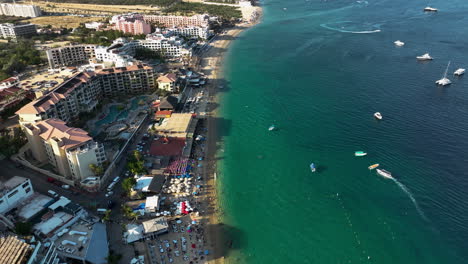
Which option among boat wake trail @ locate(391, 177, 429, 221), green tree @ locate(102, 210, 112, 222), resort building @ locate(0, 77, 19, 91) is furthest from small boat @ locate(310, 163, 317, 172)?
resort building @ locate(0, 77, 19, 91)

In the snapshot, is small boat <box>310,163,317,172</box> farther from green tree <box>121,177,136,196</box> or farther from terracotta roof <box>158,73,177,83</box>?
terracotta roof <box>158,73,177,83</box>

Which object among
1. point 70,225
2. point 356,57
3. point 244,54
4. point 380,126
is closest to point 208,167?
point 70,225

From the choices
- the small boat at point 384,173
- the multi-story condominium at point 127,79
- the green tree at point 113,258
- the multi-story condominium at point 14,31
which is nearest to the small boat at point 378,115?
the small boat at point 384,173

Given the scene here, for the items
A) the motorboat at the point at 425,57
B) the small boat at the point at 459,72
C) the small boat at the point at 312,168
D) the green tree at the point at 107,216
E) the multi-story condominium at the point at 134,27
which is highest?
the multi-story condominium at the point at 134,27

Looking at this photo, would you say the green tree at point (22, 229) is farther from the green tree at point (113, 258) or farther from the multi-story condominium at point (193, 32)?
the multi-story condominium at point (193, 32)

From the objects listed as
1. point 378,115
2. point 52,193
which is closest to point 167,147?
point 52,193

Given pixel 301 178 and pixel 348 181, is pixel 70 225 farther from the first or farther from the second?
pixel 348 181
